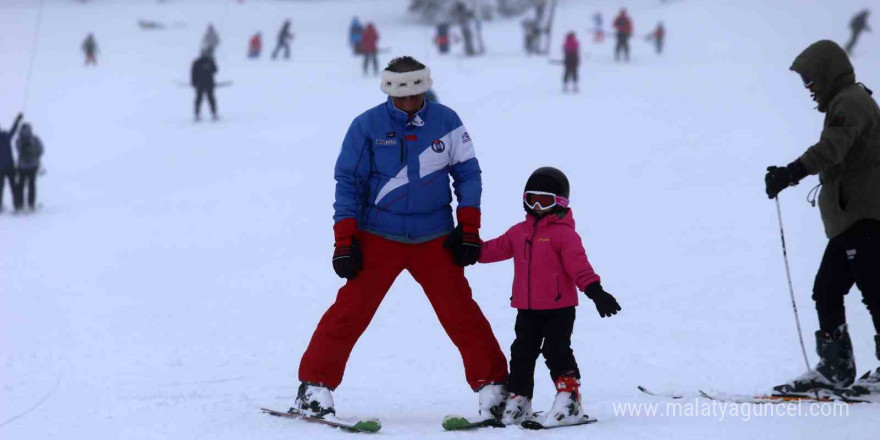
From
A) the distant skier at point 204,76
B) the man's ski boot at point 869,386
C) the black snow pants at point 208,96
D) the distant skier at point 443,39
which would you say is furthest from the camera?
the distant skier at point 443,39

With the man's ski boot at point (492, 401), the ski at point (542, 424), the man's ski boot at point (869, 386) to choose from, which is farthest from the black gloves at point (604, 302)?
the man's ski boot at point (869, 386)

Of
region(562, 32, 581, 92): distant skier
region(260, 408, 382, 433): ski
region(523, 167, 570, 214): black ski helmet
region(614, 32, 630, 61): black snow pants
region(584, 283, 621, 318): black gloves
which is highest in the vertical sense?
region(614, 32, 630, 61): black snow pants

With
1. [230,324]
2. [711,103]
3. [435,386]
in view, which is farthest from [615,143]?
[435,386]

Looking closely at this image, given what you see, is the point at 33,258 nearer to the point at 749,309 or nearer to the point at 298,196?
the point at 298,196

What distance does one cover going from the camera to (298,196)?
13.7 m

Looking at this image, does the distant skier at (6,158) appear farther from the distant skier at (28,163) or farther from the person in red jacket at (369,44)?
the person in red jacket at (369,44)

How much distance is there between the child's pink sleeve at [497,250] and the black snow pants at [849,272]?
4.98 ft

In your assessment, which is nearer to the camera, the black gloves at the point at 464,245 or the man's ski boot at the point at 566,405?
the man's ski boot at the point at 566,405

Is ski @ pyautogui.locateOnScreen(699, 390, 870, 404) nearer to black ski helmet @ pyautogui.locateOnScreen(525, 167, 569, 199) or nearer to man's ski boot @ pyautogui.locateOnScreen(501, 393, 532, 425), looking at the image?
man's ski boot @ pyautogui.locateOnScreen(501, 393, 532, 425)

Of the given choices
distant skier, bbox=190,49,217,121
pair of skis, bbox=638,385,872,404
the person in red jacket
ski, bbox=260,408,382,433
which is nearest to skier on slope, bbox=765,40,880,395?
pair of skis, bbox=638,385,872,404

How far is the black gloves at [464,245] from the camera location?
4.43m

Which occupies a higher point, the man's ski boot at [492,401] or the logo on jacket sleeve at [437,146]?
the logo on jacket sleeve at [437,146]

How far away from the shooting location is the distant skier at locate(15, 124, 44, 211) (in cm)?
1373

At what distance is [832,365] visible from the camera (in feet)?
16.1
